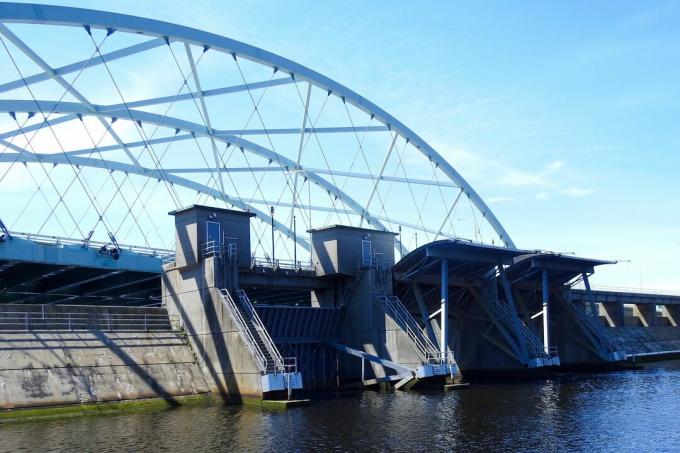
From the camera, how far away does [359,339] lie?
5288cm

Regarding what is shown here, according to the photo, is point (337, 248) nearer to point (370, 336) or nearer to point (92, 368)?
point (370, 336)

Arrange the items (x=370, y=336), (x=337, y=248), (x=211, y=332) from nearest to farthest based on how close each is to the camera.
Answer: (x=211, y=332) < (x=370, y=336) < (x=337, y=248)

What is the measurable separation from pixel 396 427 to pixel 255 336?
1327 cm

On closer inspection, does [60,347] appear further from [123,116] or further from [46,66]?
[123,116]

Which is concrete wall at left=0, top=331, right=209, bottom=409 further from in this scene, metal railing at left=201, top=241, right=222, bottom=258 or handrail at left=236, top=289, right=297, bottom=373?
metal railing at left=201, top=241, right=222, bottom=258

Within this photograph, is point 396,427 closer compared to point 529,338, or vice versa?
point 396,427

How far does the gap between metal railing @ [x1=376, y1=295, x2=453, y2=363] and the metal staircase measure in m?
10.8

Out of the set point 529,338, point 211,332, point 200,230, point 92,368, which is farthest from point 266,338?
point 529,338

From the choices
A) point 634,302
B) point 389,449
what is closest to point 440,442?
point 389,449

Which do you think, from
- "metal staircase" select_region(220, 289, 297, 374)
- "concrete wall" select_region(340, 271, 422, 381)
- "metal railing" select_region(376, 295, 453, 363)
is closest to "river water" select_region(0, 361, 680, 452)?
"metal staircase" select_region(220, 289, 297, 374)

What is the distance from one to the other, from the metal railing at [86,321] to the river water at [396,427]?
7622 mm

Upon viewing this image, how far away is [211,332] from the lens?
144ft

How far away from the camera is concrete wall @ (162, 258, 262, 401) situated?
4106 cm

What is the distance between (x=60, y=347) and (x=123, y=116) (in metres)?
25.5
